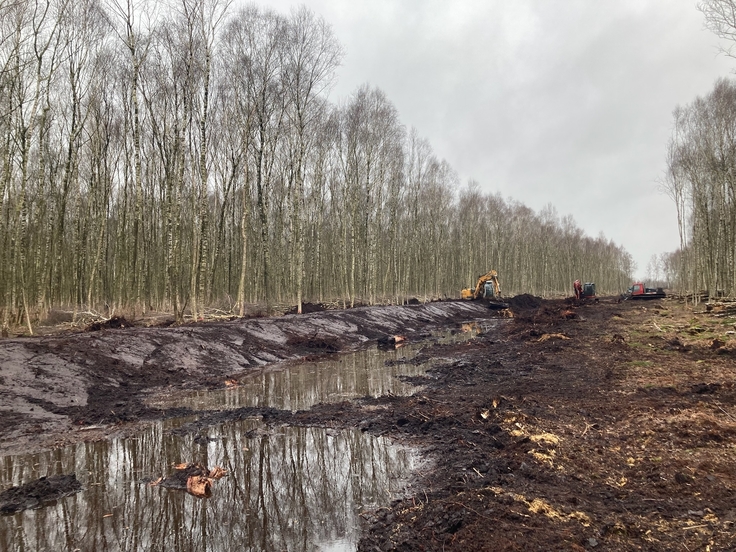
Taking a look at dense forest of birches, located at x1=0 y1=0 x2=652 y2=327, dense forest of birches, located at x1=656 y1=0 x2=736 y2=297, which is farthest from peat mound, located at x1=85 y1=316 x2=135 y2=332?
dense forest of birches, located at x1=656 y1=0 x2=736 y2=297

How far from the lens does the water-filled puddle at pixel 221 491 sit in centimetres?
383

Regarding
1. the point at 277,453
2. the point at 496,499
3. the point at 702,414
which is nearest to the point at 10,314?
the point at 277,453

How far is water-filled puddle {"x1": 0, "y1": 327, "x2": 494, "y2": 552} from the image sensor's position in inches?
151

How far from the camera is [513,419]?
6.21 metres

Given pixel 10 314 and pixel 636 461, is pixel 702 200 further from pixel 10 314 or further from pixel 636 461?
pixel 10 314

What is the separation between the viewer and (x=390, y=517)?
12.8 ft

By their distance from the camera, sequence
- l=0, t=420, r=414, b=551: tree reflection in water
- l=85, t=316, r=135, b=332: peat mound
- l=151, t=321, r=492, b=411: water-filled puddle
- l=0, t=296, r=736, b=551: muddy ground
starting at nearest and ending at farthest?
l=0, t=296, r=736, b=551: muddy ground → l=0, t=420, r=414, b=551: tree reflection in water → l=151, t=321, r=492, b=411: water-filled puddle → l=85, t=316, r=135, b=332: peat mound

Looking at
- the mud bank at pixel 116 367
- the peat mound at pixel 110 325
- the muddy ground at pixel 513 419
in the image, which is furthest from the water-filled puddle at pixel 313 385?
the peat mound at pixel 110 325

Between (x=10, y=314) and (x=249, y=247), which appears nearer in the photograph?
(x=10, y=314)

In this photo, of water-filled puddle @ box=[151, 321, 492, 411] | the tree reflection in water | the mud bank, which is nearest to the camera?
the tree reflection in water

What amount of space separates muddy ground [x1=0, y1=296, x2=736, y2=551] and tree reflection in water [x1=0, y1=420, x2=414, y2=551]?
46cm

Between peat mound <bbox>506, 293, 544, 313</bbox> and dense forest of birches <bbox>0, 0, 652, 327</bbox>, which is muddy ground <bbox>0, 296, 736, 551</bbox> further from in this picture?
peat mound <bbox>506, 293, 544, 313</bbox>

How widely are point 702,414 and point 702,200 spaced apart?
103 ft

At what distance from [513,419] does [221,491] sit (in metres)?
4.10
